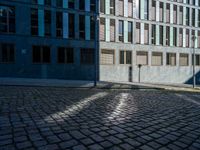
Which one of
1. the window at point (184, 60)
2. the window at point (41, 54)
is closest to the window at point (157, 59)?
the window at point (184, 60)

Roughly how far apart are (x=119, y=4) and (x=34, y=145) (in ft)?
86.0

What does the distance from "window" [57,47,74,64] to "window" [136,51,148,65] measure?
10.4 metres

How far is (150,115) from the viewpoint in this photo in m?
6.20

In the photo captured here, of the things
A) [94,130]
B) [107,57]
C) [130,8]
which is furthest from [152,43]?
[94,130]

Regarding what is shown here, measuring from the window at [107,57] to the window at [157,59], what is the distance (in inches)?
293

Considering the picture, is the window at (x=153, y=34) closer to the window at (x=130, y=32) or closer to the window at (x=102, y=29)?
the window at (x=130, y=32)

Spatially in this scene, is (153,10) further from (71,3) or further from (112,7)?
(71,3)

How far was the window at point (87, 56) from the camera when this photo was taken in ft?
80.8

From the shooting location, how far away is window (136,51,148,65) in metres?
28.5

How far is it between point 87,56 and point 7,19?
10389 mm

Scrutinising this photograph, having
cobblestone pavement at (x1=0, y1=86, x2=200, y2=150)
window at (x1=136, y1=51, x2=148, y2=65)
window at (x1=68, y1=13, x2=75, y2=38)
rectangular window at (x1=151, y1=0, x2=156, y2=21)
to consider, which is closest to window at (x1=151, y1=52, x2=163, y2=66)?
window at (x1=136, y1=51, x2=148, y2=65)

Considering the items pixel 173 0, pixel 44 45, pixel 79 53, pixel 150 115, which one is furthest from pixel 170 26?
pixel 150 115

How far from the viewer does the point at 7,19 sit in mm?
21203

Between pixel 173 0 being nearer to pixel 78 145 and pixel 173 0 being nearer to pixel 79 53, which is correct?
pixel 79 53
